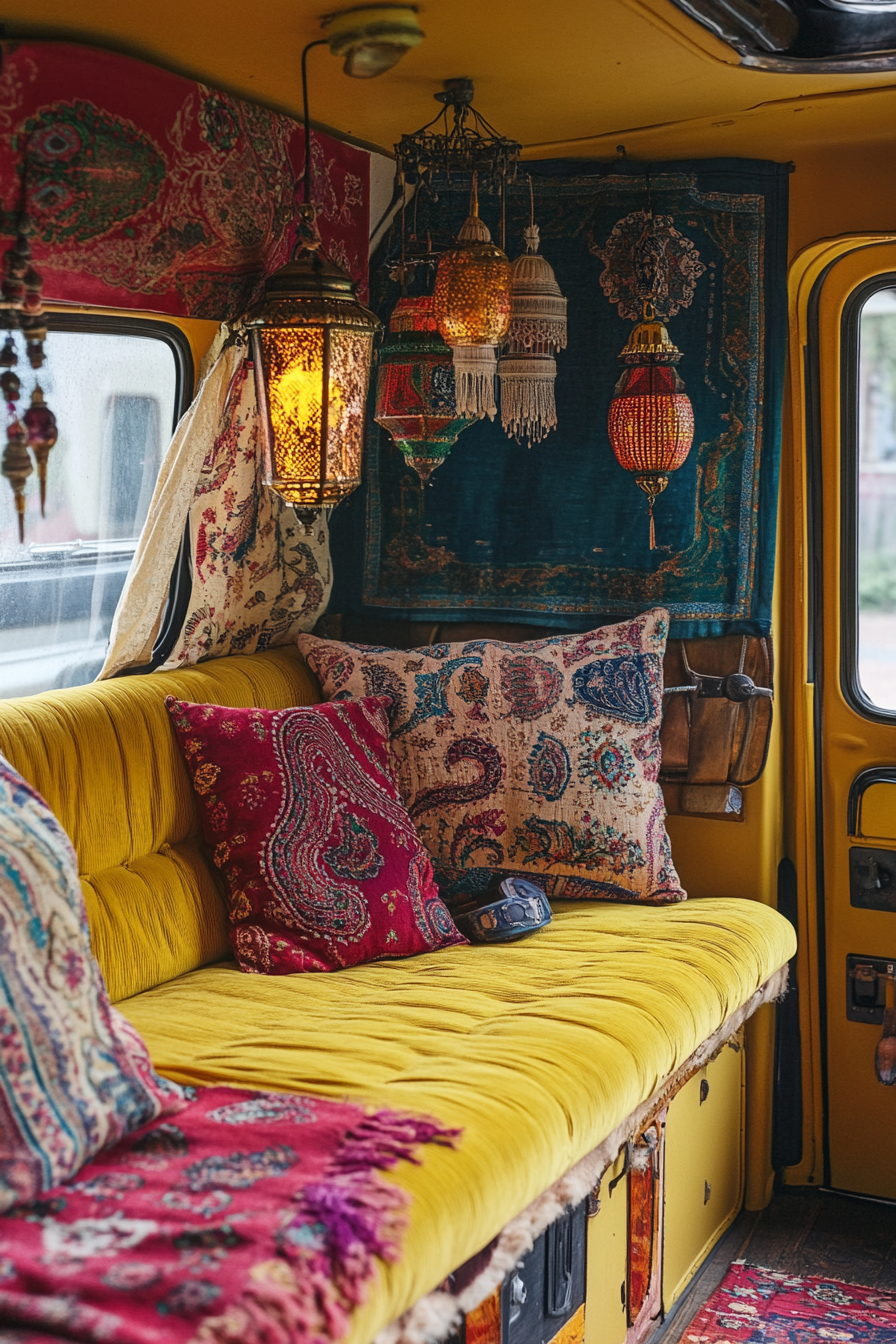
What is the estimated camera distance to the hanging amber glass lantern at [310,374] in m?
2.65

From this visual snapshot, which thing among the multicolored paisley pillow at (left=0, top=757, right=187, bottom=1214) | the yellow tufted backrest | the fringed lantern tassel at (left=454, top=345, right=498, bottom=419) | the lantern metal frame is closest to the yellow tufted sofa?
the yellow tufted backrest

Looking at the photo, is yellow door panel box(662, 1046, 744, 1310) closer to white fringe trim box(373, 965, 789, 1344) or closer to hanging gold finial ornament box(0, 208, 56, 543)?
white fringe trim box(373, 965, 789, 1344)

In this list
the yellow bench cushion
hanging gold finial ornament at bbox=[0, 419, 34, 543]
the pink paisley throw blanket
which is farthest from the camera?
hanging gold finial ornament at bbox=[0, 419, 34, 543]

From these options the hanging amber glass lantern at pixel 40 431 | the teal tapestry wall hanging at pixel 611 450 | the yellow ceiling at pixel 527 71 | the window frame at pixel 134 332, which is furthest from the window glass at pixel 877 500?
the hanging amber glass lantern at pixel 40 431

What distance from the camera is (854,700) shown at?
3498 millimetres

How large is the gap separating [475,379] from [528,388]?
0.85ft

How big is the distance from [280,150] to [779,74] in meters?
1.13

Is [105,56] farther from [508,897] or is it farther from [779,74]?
[508,897]

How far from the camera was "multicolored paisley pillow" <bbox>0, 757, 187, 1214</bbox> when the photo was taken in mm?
1777

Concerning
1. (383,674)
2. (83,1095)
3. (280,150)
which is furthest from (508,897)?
(280,150)

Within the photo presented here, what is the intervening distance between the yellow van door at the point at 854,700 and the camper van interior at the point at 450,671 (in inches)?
0.5

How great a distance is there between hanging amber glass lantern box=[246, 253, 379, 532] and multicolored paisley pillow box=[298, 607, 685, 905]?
74 centimetres

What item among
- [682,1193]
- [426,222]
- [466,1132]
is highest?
[426,222]

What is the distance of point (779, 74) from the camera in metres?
2.75
